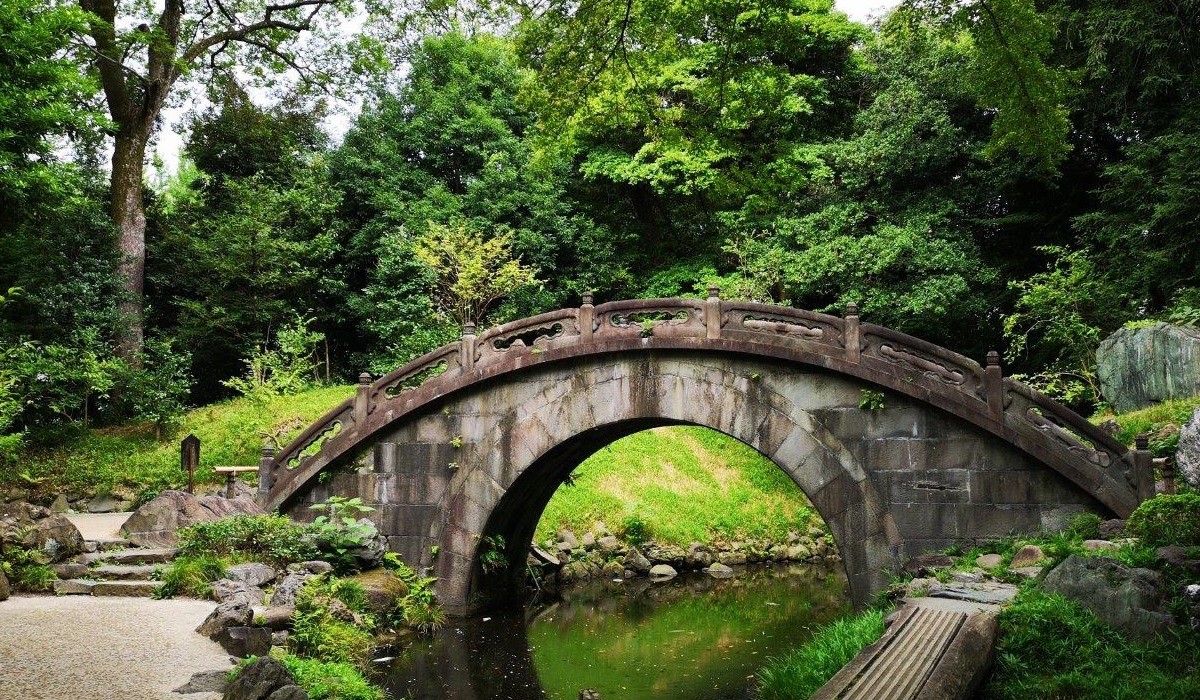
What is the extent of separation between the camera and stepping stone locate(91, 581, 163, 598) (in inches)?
388

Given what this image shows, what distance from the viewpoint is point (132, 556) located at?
10.9 meters

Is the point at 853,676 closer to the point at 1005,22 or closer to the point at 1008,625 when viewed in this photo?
the point at 1008,625

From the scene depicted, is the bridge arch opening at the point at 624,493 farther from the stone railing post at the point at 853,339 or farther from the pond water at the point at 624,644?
the stone railing post at the point at 853,339

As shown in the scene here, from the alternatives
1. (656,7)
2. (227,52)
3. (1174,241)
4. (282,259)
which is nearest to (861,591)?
(656,7)

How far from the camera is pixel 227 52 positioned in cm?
2150

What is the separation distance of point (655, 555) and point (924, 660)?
12.6 m

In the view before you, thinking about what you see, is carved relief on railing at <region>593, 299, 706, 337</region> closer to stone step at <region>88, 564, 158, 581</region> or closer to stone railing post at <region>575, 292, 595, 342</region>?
stone railing post at <region>575, 292, 595, 342</region>

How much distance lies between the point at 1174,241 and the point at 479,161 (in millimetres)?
17099

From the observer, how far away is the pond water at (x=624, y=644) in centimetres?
906

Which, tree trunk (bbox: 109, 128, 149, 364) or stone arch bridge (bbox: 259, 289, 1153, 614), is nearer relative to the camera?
stone arch bridge (bbox: 259, 289, 1153, 614)

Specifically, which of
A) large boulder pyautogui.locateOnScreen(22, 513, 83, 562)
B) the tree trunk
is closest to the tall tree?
the tree trunk

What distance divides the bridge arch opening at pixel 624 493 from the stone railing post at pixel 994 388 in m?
2.39

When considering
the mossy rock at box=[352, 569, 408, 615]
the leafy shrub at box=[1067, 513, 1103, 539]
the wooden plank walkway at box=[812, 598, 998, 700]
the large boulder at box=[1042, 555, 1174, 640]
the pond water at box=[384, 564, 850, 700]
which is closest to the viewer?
the wooden plank walkway at box=[812, 598, 998, 700]

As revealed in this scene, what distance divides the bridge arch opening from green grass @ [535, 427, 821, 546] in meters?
0.03
